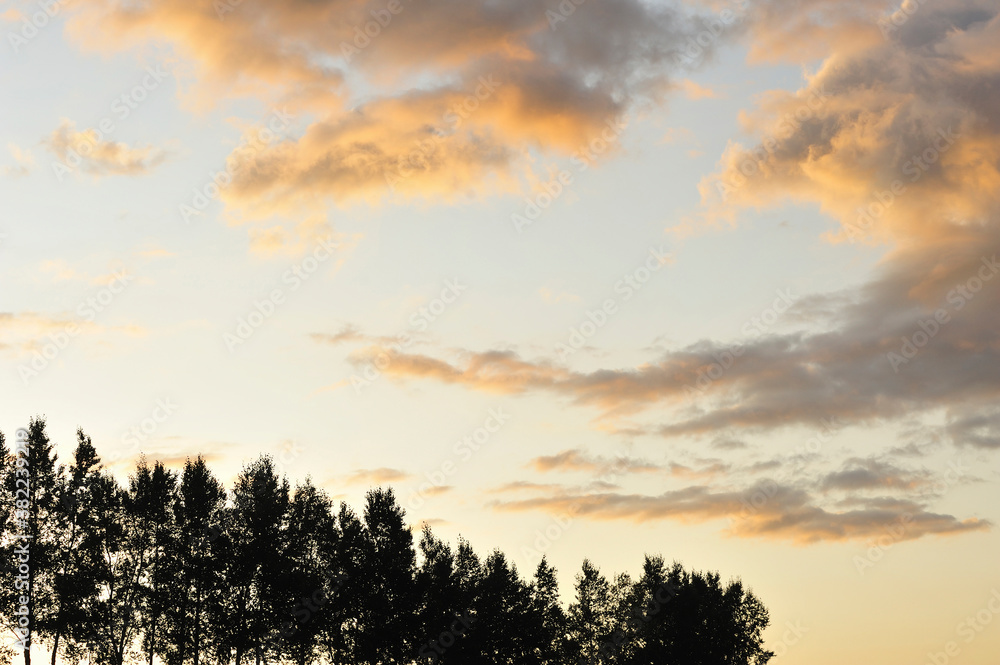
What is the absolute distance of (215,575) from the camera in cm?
5825

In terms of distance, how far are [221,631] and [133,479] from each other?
43.0ft

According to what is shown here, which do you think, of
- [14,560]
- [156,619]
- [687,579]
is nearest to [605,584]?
[687,579]

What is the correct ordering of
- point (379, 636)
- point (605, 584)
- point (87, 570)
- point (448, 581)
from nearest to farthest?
point (87, 570) < point (379, 636) < point (448, 581) < point (605, 584)

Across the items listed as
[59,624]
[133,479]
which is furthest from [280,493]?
[59,624]

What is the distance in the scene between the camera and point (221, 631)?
5706cm

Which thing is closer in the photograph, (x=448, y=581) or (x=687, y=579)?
(x=448, y=581)

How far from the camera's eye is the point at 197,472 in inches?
2525

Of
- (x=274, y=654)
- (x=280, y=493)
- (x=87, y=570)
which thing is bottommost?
(x=274, y=654)

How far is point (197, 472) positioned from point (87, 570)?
1092 cm

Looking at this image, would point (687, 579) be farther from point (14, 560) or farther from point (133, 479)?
point (14, 560)

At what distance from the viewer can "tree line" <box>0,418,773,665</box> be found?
177 feet

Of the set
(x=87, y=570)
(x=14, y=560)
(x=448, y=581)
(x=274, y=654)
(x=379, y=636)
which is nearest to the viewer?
(x=14, y=560)

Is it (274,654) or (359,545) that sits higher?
(359,545)

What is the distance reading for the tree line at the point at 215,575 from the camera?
54.1 m
